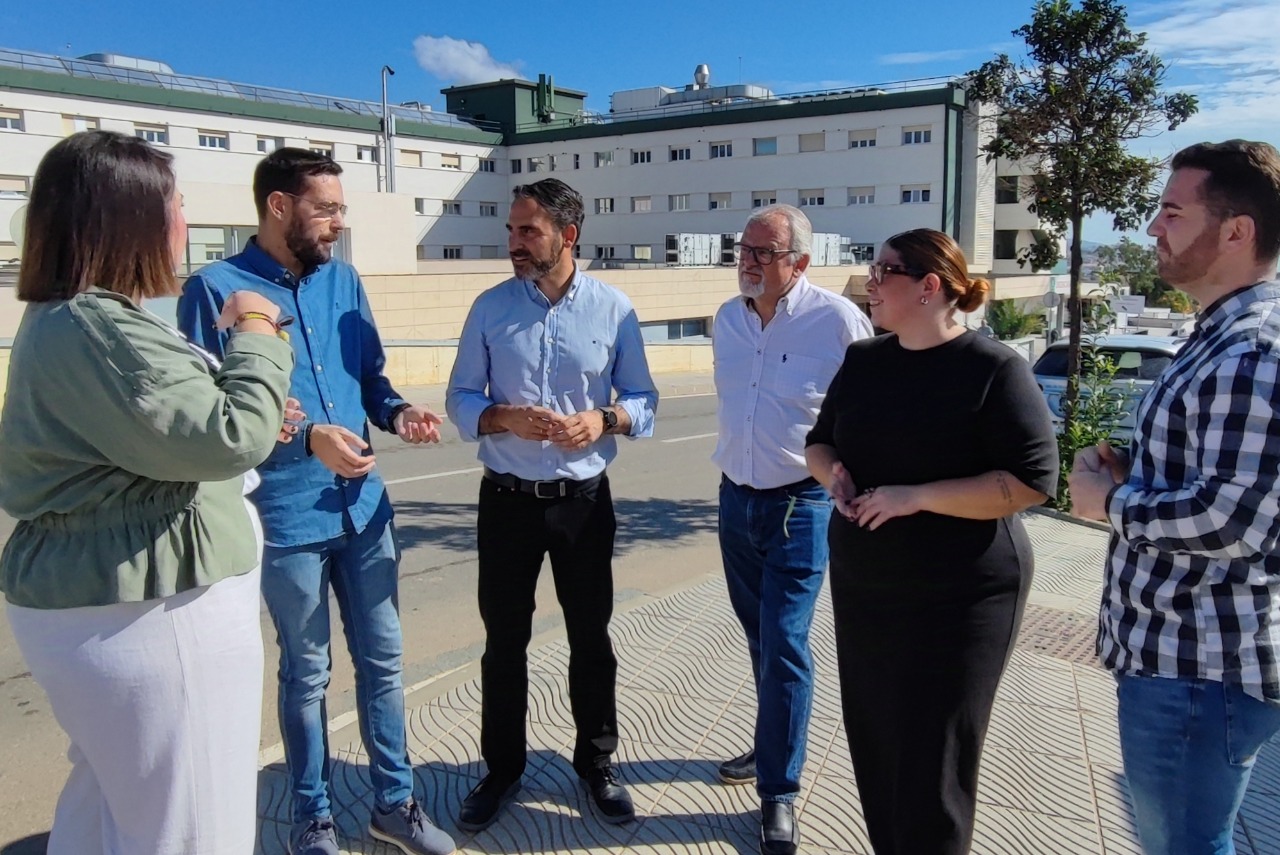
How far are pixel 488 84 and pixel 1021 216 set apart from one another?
30.9m

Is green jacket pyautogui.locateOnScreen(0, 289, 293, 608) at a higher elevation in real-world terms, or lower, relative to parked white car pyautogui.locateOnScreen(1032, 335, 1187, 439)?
higher

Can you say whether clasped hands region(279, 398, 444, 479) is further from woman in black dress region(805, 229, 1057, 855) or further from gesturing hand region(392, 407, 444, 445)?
woman in black dress region(805, 229, 1057, 855)

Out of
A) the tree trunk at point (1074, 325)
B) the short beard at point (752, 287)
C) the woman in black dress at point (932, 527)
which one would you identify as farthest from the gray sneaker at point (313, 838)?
the tree trunk at point (1074, 325)

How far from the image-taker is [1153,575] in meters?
2.05

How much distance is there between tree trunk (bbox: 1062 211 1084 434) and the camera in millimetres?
9078

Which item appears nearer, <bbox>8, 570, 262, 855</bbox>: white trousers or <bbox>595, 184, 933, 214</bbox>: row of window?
<bbox>8, 570, 262, 855</bbox>: white trousers

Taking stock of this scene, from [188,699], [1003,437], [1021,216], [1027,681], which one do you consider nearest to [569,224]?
[1003,437]

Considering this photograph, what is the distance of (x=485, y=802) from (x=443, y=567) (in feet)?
12.1

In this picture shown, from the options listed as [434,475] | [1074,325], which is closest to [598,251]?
[434,475]

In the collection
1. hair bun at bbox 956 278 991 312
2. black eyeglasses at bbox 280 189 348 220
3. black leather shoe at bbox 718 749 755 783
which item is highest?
black eyeglasses at bbox 280 189 348 220

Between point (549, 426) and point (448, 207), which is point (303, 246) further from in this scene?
point (448, 207)

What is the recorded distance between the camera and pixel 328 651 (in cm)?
297

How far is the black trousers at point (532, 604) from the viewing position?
10.8 ft

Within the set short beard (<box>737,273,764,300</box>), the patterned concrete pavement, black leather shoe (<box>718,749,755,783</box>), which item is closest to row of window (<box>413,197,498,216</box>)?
the patterned concrete pavement
